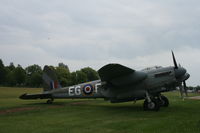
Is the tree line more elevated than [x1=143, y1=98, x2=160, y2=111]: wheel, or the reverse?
the tree line

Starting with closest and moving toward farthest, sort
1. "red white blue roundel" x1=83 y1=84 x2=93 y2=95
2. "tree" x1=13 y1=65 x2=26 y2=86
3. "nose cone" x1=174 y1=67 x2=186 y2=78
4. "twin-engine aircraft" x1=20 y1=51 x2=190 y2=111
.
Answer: "twin-engine aircraft" x1=20 y1=51 x2=190 y2=111
"nose cone" x1=174 y1=67 x2=186 y2=78
"red white blue roundel" x1=83 y1=84 x2=93 y2=95
"tree" x1=13 y1=65 x2=26 y2=86

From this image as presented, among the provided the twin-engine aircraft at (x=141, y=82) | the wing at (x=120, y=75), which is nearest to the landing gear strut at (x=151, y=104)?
the twin-engine aircraft at (x=141, y=82)

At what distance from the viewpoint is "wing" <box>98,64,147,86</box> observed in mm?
9617

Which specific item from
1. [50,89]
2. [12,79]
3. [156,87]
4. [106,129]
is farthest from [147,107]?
[12,79]

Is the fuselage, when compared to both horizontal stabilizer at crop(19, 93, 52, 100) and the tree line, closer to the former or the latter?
horizontal stabilizer at crop(19, 93, 52, 100)

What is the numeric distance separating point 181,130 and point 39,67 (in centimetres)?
10967

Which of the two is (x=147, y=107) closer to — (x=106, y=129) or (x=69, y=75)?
(x=106, y=129)

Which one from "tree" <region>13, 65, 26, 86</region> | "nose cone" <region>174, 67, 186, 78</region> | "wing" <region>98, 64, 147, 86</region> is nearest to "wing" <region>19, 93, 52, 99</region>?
"wing" <region>98, 64, 147, 86</region>

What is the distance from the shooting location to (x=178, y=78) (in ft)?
33.8

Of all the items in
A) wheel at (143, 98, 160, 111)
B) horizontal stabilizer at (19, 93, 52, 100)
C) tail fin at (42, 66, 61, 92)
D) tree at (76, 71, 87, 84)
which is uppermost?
tree at (76, 71, 87, 84)

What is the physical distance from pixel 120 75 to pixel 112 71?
733 millimetres

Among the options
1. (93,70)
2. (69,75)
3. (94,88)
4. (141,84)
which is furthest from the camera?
(93,70)

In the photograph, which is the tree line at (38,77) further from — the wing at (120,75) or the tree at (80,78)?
the wing at (120,75)

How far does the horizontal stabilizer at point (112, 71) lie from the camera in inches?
367
